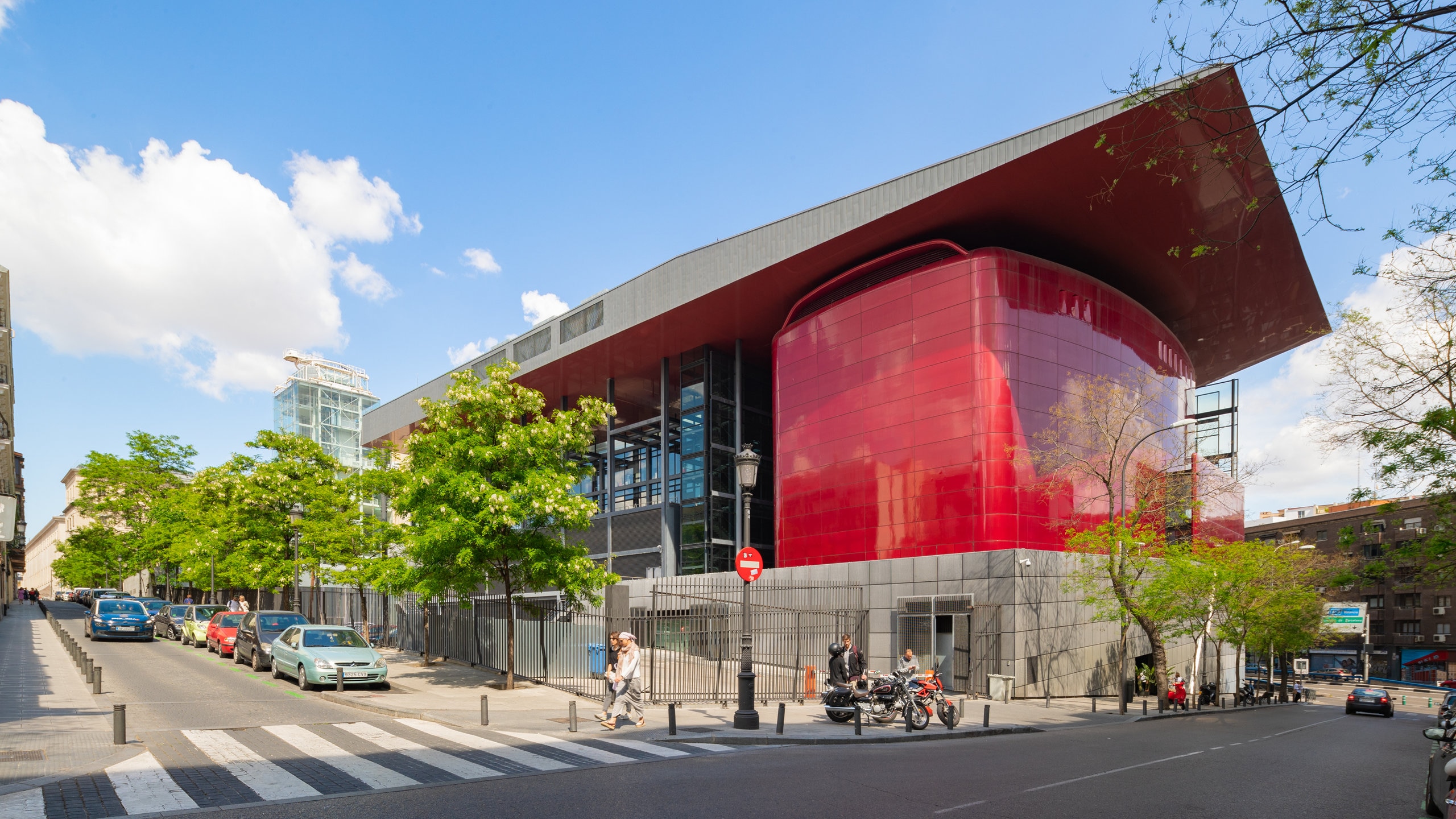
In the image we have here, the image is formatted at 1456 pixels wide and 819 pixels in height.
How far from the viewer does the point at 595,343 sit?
Result: 44.1m

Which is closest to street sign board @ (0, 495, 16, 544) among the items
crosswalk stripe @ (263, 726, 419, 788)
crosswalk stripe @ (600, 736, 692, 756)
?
crosswalk stripe @ (263, 726, 419, 788)

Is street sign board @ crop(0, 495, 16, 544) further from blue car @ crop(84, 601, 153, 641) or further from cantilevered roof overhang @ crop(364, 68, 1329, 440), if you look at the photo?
blue car @ crop(84, 601, 153, 641)

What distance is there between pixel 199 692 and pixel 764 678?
42.7ft

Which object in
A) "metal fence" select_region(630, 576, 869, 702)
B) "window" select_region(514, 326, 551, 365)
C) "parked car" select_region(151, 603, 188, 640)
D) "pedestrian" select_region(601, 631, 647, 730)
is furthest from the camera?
"window" select_region(514, 326, 551, 365)

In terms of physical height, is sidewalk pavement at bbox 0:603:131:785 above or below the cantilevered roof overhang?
below

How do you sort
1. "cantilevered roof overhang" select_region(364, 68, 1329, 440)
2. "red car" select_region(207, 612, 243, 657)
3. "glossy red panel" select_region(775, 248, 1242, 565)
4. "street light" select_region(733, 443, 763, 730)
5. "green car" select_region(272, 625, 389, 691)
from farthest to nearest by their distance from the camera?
"glossy red panel" select_region(775, 248, 1242, 565), "red car" select_region(207, 612, 243, 657), "cantilevered roof overhang" select_region(364, 68, 1329, 440), "green car" select_region(272, 625, 389, 691), "street light" select_region(733, 443, 763, 730)

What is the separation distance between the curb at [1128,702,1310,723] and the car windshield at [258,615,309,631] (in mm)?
24641

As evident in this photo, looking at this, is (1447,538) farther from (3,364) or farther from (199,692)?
(3,364)

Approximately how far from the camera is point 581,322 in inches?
1790

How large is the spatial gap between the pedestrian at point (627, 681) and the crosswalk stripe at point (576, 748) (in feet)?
5.43

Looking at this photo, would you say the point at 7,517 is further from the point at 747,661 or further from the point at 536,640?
the point at 536,640

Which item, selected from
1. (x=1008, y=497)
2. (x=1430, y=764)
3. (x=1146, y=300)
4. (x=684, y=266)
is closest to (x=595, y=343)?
(x=684, y=266)

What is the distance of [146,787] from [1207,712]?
34.3 meters

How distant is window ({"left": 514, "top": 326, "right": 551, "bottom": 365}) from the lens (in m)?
48.1
